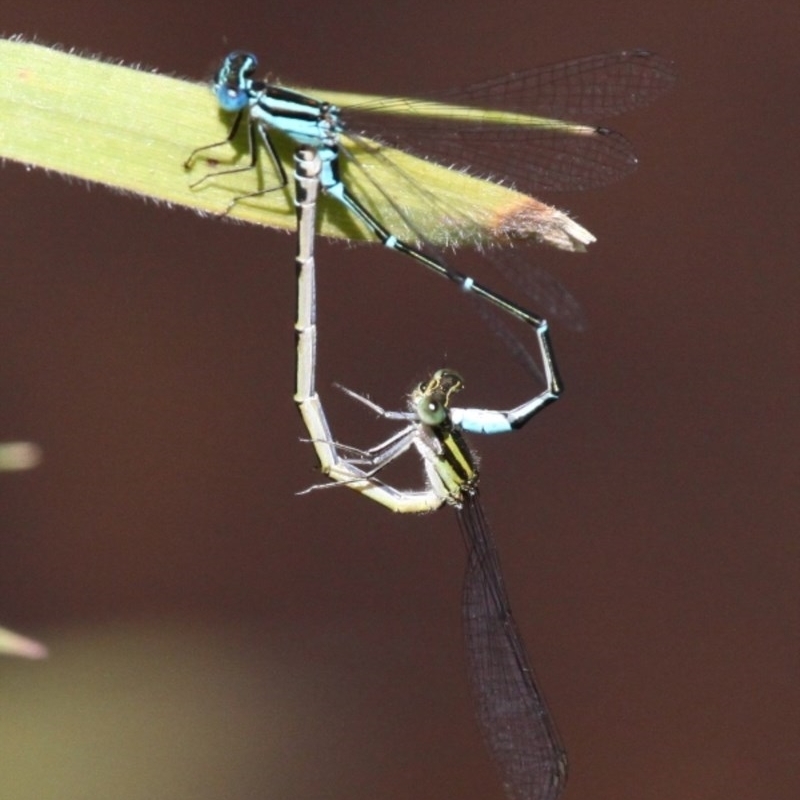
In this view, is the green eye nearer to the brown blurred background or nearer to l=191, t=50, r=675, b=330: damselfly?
l=191, t=50, r=675, b=330: damselfly

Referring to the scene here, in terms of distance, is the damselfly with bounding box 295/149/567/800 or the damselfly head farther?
the damselfly with bounding box 295/149/567/800

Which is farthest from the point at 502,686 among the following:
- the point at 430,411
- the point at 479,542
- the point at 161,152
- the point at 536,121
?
the point at 161,152

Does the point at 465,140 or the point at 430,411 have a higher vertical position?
the point at 465,140

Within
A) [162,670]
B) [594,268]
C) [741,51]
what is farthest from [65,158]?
[741,51]

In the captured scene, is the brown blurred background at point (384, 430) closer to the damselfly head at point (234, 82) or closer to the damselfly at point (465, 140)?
the damselfly at point (465, 140)

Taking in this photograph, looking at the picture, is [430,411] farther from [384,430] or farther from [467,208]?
[384,430]

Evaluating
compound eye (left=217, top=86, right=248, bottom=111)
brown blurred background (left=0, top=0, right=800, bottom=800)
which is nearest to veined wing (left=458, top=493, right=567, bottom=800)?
compound eye (left=217, top=86, right=248, bottom=111)
